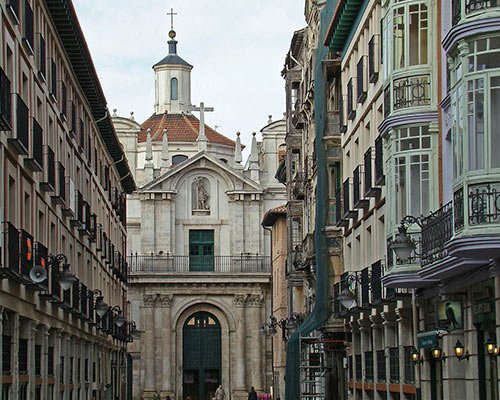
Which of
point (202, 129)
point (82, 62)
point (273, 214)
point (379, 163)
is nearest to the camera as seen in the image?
point (379, 163)

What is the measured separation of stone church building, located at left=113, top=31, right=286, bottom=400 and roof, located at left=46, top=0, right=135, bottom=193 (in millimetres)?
26873

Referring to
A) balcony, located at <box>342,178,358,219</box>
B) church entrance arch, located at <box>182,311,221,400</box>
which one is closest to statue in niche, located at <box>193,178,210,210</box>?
church entrance arch, located at <box>182,311,221,400</box>

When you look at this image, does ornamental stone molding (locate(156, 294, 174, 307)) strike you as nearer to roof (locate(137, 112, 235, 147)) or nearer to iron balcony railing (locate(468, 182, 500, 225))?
roof (locate(137, 112, 235, 147))

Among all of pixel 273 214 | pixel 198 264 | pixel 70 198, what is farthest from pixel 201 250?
pixel 70 198

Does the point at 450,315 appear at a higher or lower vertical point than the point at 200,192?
lower

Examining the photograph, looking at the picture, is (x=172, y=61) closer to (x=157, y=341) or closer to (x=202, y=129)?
(x=202, y=129)

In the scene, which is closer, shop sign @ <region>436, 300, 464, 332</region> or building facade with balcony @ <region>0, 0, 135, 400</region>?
shop sign @ <region>436, 300, 464, 332</region>

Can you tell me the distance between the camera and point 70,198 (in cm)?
3797

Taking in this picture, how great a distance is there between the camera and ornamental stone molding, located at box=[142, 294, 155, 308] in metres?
82.6

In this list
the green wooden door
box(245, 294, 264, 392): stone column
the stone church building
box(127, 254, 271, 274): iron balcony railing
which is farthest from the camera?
the green wooden door

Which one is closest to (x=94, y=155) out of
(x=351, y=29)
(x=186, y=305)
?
(x=351, y=29)

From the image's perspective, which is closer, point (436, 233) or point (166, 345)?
point (436, 233)

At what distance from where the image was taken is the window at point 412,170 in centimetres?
2553

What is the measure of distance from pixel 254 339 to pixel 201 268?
6218mm
